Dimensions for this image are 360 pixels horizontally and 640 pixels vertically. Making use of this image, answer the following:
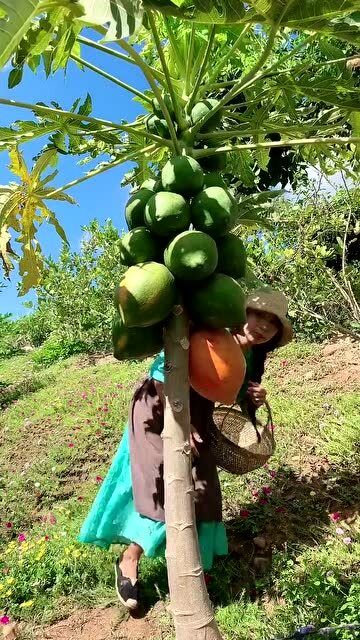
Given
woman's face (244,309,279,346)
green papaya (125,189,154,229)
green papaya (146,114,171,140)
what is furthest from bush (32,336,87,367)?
green papaya (125,189,154,229)

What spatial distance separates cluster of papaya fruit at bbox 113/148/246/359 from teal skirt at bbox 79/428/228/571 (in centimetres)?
137

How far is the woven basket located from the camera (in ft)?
7.81

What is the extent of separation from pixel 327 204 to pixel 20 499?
4.45 meters

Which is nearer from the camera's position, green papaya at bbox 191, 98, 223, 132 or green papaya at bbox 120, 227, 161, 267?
green papaya at bbox 120, 227, 161, 267

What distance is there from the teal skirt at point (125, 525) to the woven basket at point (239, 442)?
285 mm

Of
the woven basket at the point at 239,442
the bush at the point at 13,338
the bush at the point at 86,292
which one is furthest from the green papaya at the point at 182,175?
the bush at the point at 13,338

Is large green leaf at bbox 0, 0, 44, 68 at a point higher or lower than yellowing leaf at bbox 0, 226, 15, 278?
higher

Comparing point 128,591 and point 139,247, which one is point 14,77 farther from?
point 128,591

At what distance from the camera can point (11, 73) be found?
1.31 meters

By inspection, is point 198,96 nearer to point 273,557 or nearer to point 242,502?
point 273,557

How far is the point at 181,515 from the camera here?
1.16 meters

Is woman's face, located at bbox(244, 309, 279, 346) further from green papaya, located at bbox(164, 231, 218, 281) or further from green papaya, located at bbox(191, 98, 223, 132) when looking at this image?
green papaya, located at bbox(164, 231, 218, 281)

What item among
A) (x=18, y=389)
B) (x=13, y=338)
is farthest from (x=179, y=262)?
(x=13, y=338)

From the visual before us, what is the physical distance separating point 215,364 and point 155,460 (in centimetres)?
122
